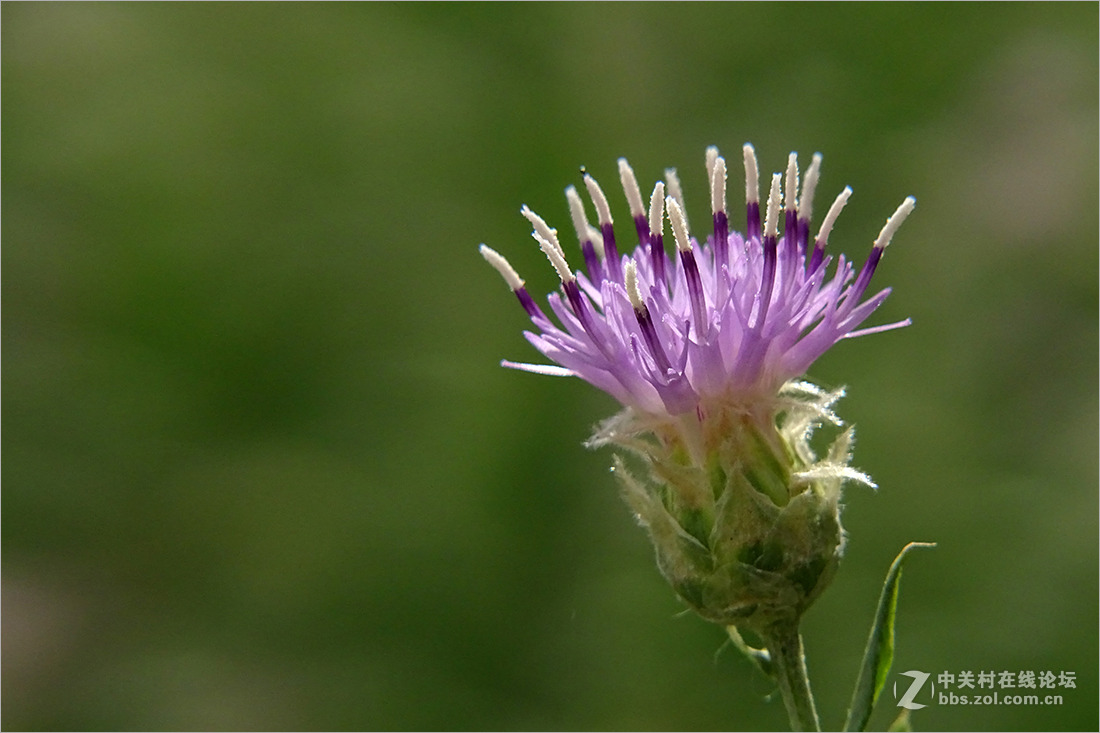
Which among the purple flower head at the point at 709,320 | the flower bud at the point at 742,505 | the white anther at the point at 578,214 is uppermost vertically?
the white anther at the point at 578,214

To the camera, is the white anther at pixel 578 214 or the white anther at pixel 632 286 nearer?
the white anther at pixel 632 286

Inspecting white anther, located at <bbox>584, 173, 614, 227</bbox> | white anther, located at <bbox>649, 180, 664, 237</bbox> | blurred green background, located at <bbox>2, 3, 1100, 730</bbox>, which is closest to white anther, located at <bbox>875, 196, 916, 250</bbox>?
white anther, located at <bbox>649, 180, 664, 237</bbox>

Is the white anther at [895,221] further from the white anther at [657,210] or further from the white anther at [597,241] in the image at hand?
the white anther at [597,241]

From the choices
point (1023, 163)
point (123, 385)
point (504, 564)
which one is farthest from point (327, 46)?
point (1023, 163)

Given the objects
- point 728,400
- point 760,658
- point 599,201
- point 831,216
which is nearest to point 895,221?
point 831,216

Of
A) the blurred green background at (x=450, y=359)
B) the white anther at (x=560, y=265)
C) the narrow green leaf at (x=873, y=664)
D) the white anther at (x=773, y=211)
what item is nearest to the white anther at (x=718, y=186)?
the white anther at (x=773, y=211)

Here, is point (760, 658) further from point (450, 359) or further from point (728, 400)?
point (450, 359)
